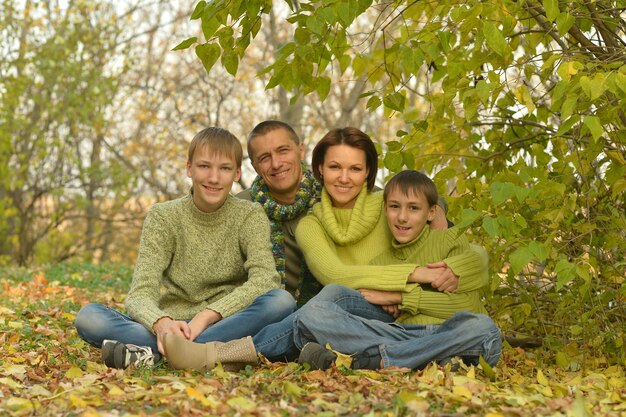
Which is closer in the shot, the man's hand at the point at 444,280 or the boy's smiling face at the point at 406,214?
the man's hand at the point at 444,280

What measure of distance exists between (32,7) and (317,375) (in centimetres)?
888

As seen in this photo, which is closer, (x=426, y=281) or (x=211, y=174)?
(x=426, y=281)

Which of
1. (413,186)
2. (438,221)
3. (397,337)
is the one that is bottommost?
(397,337)

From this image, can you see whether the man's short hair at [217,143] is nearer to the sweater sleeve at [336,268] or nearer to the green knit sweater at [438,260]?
the sweater sleeve at [336,268]

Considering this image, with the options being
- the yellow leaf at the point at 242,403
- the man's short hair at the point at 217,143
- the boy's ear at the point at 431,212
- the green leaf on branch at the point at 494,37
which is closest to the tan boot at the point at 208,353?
the yellow leaf at the point at 242,403

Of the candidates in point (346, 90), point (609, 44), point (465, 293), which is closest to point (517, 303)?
→ point (465, 293)

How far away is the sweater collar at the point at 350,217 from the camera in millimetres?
3916

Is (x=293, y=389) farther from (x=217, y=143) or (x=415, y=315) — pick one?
(x=217, y=143)

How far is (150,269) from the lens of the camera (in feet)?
12.5

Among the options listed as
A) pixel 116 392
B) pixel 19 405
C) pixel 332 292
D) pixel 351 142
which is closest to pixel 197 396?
pixel 116 392

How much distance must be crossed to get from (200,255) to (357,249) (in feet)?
2.36

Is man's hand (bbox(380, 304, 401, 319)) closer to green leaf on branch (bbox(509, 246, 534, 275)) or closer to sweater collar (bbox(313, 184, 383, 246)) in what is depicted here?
sweater collar (bbox(313, 184, 383, 246))

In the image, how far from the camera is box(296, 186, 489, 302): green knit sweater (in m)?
3.74

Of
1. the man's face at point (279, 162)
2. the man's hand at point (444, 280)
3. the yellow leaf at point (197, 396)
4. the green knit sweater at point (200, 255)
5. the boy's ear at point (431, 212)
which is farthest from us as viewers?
the man's face at point (279, 162)
